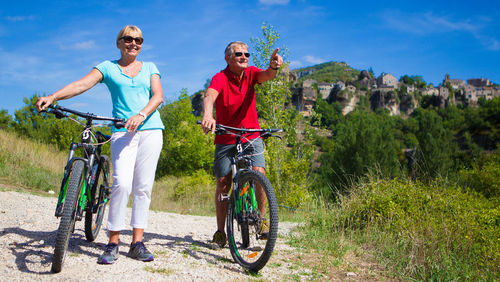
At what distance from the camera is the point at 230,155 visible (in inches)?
146

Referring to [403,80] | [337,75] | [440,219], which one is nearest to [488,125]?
[440,219]

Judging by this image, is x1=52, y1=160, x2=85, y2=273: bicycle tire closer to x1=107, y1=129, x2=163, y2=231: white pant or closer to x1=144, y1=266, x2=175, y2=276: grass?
x1=107, y1=129, x2=163, y2=231: white pant

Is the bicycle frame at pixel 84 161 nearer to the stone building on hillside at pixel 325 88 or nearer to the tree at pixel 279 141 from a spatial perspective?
the tree at pixel 279 141

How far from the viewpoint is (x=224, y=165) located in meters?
3.75

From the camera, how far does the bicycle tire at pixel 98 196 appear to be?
340 cm

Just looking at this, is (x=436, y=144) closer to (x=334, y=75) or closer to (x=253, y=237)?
(x=253, y=237)

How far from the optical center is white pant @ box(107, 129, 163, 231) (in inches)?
122

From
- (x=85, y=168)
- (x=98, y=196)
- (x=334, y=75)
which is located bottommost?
(x=98, y=196)

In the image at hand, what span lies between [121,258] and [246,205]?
1.17 m

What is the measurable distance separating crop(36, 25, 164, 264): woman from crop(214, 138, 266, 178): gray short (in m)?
0.70

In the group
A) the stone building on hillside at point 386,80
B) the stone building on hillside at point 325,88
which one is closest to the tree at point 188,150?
the stone building on hillside at point 325,88

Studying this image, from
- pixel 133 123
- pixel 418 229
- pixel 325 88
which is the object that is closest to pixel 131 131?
pixel 133 123

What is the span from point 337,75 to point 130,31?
7205 inches

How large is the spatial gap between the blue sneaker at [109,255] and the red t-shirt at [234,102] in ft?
4.49
